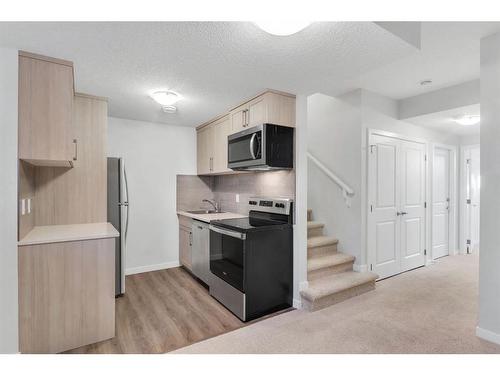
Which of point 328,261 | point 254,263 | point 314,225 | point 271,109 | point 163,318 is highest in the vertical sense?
point 271,109

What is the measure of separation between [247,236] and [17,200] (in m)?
1.73

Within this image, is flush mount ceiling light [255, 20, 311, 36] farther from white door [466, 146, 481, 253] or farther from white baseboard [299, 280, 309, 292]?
white door [466, 146, 481, 253]

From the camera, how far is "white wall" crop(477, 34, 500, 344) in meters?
2.01

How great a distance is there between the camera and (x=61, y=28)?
1562 millimetres

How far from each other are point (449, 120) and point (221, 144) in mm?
3322

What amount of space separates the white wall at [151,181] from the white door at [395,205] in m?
2.82

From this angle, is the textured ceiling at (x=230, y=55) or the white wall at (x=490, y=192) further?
the white wall at (x=490, y=192)

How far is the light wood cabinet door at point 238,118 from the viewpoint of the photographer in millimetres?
2979

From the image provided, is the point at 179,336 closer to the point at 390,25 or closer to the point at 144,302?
the point at 144,302

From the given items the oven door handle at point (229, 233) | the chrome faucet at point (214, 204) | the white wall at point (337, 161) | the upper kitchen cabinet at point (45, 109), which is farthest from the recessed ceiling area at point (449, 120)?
the upper kitchen cabinet at point (45, 109)

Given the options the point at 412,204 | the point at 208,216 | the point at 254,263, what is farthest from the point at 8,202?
the point at 412,204

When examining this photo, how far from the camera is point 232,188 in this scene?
157 inches

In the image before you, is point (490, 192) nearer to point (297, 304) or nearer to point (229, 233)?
point (297, 304)

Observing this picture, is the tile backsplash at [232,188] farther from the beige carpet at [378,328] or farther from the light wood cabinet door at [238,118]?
the beige carpet at [378,328]
